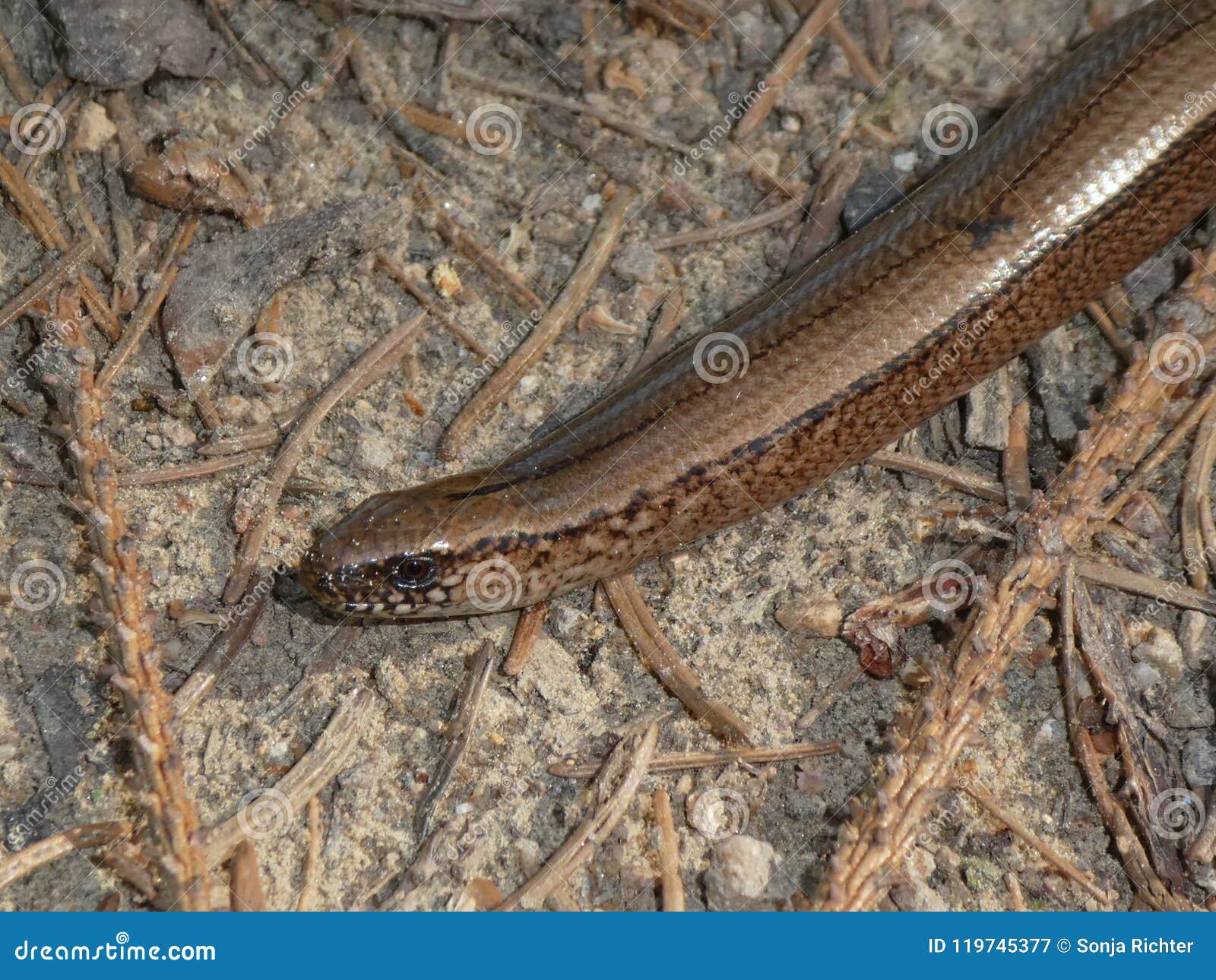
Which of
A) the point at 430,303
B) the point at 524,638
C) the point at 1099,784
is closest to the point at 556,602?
the point at 524,638

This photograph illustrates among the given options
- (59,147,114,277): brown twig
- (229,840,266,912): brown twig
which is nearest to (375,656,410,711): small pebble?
(229,840,266,912): brown twig

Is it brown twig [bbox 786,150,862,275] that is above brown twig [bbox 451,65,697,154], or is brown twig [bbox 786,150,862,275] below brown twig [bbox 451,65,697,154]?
below

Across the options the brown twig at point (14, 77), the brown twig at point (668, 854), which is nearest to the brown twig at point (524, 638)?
the brown twig at point (668, 854)

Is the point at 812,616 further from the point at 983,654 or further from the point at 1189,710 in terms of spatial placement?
the point at 1189,710

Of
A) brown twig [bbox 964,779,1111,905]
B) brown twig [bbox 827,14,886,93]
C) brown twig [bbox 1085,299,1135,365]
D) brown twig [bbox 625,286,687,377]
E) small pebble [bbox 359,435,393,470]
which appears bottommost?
brown twig [bbox 964,779,1111,905]

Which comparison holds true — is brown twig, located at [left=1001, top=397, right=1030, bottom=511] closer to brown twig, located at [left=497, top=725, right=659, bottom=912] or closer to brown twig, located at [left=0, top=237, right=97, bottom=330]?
brown twig, located at [left=497, top=725, right=659, bottom=912]

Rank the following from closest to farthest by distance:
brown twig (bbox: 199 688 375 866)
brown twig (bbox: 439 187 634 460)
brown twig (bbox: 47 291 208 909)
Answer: brown twig (bbox: 47 291 208 909), brown twig (bbox: 199 688 375 866), brown twig (bbox: 439 187 634 460)

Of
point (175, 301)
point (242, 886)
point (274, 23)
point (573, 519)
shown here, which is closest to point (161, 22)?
point (274, 23)
